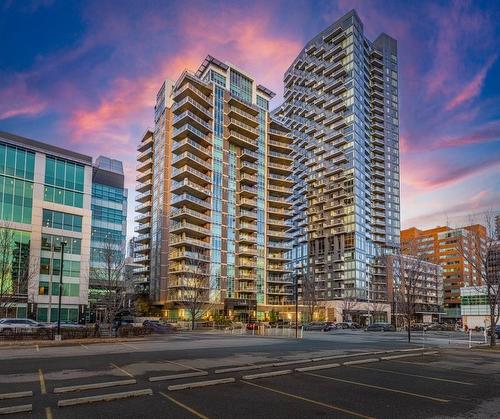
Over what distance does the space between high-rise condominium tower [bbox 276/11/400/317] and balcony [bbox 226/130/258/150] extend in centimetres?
4151

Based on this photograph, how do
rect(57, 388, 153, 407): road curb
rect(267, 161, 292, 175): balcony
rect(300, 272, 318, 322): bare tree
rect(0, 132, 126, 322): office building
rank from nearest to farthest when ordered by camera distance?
rect(57, 388, 153, 407): road curb → rect(0, 132, 126, 322): office building → rect(300, 272, 318, 322): bare tree → rect(267, 161, 292, 175): balcony

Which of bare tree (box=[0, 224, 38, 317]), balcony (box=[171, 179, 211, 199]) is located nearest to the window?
bare tree (box=[0, 224, 38, 317])

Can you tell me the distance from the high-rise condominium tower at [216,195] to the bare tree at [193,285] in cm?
34

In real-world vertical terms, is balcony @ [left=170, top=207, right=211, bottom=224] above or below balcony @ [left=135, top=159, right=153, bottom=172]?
below

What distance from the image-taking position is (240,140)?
4023 inches

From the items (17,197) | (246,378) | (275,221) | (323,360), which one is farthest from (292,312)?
(246,378)

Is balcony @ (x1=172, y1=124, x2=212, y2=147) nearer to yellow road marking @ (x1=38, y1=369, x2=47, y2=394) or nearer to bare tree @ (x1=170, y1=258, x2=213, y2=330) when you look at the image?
bare tree @ (x1=170, y1=258, x2=213, y2=330)

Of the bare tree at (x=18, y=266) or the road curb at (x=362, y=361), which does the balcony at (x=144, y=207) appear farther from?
the road curb at (x=362, y=361)

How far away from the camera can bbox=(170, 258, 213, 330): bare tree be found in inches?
3146

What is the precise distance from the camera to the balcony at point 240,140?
102 m

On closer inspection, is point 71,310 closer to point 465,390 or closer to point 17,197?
point 17,197

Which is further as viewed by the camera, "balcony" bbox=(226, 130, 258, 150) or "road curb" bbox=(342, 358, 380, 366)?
"balcony" bbox=(226, 130, 258, 150)

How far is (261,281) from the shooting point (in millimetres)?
104562

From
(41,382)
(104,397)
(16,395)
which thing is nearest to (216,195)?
(41,382)
